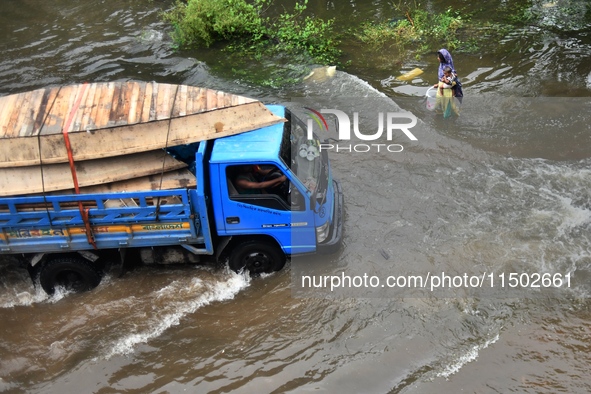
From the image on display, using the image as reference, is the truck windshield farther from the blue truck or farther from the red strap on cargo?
the red strap on cargo

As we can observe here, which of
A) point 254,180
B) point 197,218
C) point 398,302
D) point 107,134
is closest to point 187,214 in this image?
point 197,218

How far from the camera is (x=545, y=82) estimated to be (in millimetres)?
10859

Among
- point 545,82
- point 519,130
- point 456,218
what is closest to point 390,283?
point 456,218

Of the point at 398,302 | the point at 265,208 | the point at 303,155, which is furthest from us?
the point at 303,155

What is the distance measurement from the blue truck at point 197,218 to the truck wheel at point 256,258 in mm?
13

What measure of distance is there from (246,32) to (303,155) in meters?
7.76

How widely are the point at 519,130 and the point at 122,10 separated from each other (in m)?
11.7

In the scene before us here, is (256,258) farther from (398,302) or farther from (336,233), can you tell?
(398,302)

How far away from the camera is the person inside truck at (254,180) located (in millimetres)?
6312

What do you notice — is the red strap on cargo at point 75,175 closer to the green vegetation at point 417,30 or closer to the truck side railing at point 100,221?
the truck side railing at point 100,221

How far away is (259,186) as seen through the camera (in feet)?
20.8

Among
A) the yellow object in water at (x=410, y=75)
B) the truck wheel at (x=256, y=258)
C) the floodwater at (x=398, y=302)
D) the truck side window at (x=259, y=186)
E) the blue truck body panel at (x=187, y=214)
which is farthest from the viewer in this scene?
the yellow object in water at (x=410, y=75)

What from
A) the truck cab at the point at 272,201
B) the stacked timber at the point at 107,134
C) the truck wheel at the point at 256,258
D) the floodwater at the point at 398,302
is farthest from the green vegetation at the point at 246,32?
the truck wheel at the point at 256,258

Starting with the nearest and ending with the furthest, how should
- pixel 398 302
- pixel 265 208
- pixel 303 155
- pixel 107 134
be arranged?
1. pixel 107 134
2. pixel 265 208
3. pixel 398 302
4. pixel 303 155
